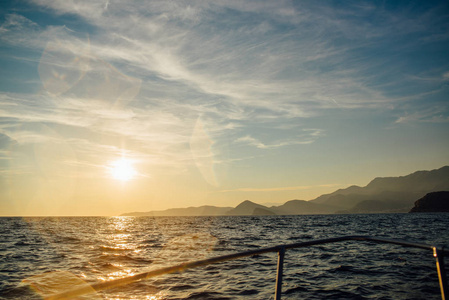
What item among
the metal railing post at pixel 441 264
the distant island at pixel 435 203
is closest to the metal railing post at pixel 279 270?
the metal railing post at pixel 441 264

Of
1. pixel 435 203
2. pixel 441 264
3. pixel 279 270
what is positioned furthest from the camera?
pixel 435 203

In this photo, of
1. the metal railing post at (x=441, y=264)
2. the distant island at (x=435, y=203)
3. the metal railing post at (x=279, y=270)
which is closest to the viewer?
the metal railing post at (x=441, y=264)

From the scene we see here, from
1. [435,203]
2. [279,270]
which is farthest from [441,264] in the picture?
[435,203]

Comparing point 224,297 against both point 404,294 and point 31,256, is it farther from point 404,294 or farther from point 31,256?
point 31,256

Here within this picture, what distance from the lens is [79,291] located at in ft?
8.12

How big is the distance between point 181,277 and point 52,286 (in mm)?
6046

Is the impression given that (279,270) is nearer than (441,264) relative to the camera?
No

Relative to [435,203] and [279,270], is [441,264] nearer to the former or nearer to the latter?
[279,270]

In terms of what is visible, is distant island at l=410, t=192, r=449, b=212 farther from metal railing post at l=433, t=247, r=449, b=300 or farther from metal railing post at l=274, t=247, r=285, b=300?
metal railing post at l=274, t=247, r=285, b=300

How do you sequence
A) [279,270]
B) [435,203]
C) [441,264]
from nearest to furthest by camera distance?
[441,264] < [279,270] < [435,203]

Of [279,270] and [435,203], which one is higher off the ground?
[279,270]

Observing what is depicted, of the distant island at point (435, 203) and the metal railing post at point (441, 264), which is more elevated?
the metal railing post at point (441, 264)

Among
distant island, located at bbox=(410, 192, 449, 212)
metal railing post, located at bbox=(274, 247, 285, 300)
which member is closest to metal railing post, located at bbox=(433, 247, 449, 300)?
metal railing post, located at bbox=(274, 247, 285, 300)

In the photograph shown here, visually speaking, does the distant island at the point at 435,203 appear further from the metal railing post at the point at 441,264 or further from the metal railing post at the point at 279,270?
the metal railing post at the point at 279,270
